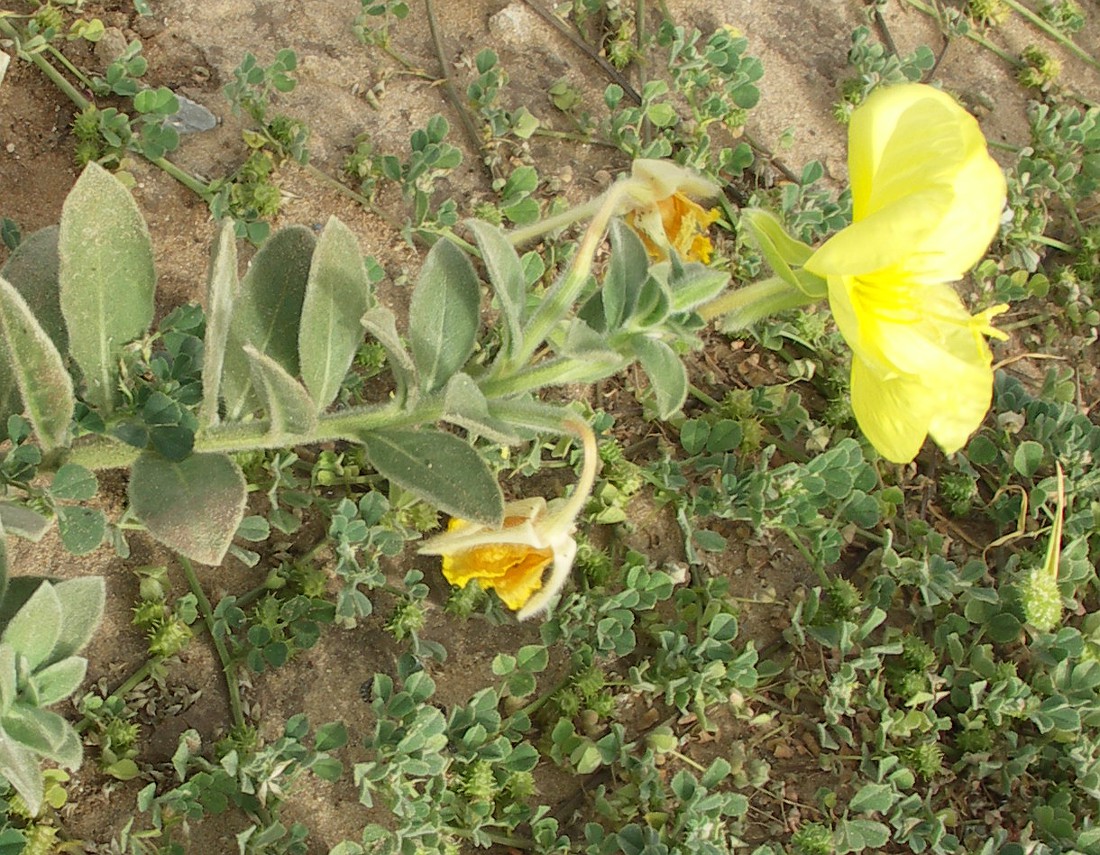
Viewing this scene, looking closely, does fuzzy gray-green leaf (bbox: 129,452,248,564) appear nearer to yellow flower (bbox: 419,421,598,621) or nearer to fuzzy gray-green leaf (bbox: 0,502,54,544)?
fuzzy gray-green leaf (bbox: 0,502,54,544)

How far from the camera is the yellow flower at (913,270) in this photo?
53.7 inches

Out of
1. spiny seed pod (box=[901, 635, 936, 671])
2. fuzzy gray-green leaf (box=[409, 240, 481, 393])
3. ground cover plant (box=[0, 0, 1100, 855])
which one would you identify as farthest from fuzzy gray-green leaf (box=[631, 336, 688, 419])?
spiny seed pod (box=[901, 635, 936, 671])

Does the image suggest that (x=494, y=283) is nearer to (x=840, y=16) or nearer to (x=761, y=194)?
(x=761, y=194)

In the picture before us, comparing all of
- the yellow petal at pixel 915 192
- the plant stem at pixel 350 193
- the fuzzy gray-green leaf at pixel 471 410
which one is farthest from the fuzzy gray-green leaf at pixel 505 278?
the plant stem at pixel 350 193

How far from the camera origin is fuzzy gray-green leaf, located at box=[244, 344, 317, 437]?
1.44 metres

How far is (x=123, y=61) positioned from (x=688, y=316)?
58.5 inches

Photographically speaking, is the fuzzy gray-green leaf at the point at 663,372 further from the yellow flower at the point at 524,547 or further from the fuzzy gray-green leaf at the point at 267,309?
the fuzzy gray-green leaf at the point at 267,309

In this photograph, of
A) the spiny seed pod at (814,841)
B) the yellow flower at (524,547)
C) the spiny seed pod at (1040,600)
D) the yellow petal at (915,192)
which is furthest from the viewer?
the spiny seed pod at (1040,600)

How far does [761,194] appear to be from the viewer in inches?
112

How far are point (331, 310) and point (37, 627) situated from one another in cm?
55

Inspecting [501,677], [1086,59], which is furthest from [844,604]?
[1086,59]

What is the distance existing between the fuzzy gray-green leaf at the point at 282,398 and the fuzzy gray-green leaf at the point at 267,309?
0.12m

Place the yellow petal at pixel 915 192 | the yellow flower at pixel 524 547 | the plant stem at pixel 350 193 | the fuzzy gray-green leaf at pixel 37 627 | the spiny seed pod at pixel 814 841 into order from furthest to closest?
1. the plant stem at pixel 350 193
2. the spiny seed pod at pixel 814 841
3. the yellow flower at pixel 524 547
4. the fuzzy gray-green leaf at pixel 37 627
5. the yellow petal at pixel 915 192

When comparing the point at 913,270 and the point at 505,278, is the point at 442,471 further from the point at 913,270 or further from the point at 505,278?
the point at 913,270
